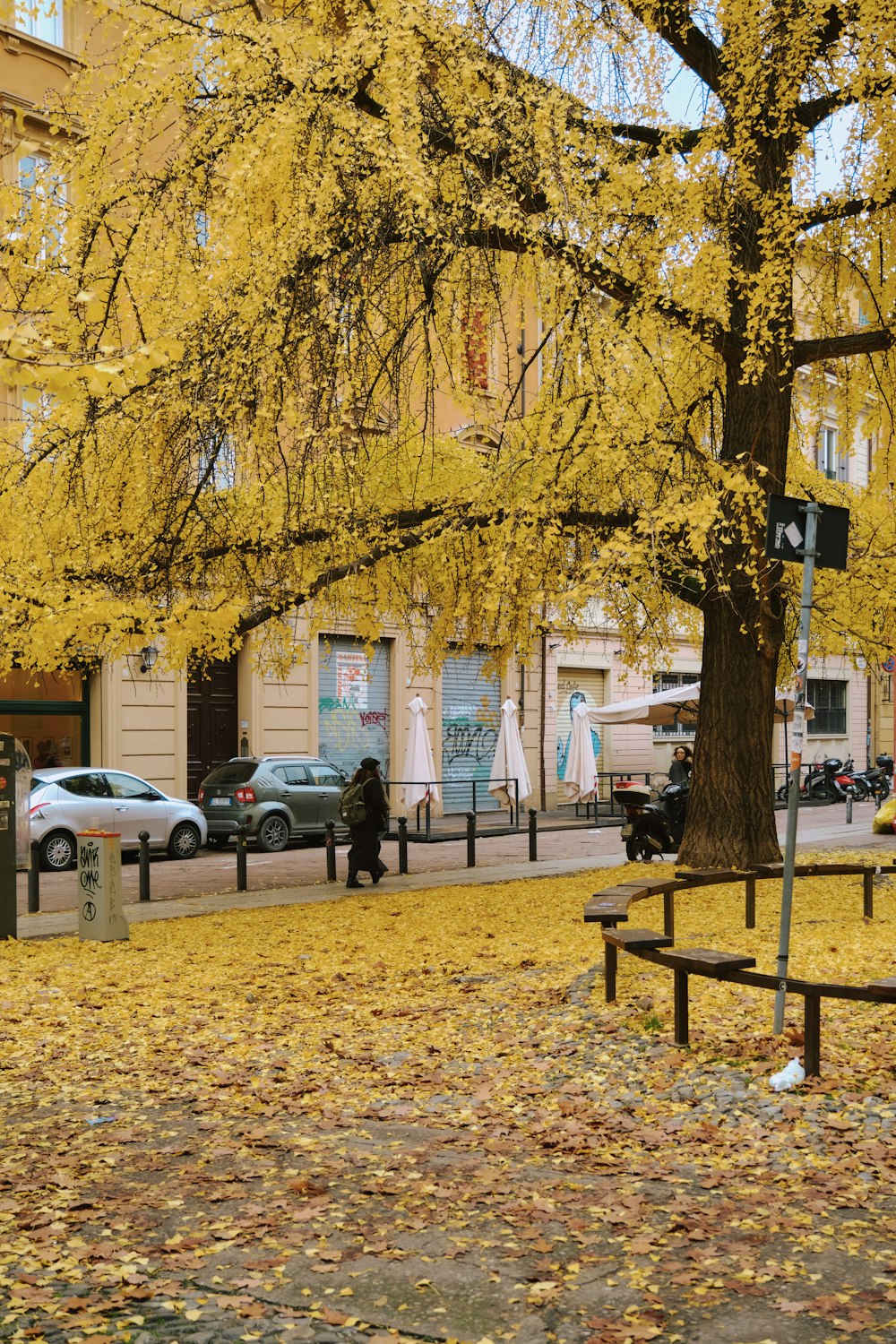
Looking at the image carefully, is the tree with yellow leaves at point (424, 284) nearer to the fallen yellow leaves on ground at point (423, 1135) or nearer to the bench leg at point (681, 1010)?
the fallen yellow leaves on ground at point (423, 1135)

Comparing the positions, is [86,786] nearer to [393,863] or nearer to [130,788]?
[130,788]

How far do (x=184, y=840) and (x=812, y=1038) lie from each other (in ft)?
52.2

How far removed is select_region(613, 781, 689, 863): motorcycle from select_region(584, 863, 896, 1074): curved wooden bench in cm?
753

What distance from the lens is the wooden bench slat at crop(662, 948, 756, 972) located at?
22.7 feet

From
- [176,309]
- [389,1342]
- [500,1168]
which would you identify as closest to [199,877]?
[176,309]

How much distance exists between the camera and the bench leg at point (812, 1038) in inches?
252

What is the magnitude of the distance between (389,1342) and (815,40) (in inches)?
447

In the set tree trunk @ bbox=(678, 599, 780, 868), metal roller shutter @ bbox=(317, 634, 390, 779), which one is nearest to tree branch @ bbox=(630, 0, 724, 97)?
tree trunk @ bbox=(678, 599, 780, 868)

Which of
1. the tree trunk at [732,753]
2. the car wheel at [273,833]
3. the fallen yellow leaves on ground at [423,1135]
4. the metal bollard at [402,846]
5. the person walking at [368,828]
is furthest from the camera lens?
the car wheel at [273,833]

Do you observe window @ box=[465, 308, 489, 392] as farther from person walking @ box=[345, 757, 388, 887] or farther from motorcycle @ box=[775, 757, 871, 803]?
motorcycle @ box=[775, 757, 871, 803]

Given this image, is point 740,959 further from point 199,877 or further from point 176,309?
point 199,877

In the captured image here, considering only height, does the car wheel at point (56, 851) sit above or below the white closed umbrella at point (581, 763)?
below

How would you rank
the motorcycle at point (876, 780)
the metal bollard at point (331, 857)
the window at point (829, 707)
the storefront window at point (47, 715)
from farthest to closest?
the window at point (829, 707)
the motorcycle at point (876, 780)
the storefront window at point (47, 715)
the metal bollard at point (331, 857)

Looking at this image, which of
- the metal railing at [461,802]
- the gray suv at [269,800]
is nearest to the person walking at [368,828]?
the gray suv at [269,800]
